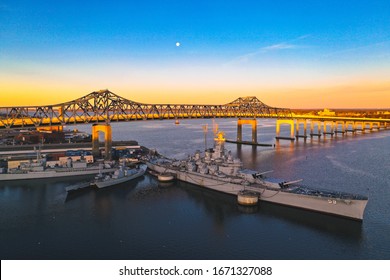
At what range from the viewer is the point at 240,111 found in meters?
114

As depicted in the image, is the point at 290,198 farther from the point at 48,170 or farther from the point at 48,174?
the point at 48,170

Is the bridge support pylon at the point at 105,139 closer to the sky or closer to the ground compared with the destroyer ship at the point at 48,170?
closer to the sky

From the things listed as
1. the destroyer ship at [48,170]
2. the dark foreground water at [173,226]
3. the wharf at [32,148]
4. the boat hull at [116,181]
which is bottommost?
the dark foreground water at [173,226]

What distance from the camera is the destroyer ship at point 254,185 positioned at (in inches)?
1090

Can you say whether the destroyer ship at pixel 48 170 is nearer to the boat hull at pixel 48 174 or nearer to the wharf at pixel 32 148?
the boat hull at pixel 48 174

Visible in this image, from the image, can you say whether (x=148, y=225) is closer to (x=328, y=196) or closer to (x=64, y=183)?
(x=328, y=196)

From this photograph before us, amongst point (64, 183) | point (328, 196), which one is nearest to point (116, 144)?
point (64, 183)

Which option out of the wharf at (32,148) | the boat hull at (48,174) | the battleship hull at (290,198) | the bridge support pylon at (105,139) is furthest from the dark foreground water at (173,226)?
the wharf at (32,148)

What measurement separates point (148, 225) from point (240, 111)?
3638 inches

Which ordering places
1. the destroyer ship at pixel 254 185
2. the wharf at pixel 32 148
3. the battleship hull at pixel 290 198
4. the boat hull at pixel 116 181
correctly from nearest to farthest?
the battleship hull at pixel 290 198
the destroyer ship at pixel 254 185
the boat hull at pixel 116 181
the wharf at pixel 32 148

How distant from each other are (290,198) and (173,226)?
1215 cm

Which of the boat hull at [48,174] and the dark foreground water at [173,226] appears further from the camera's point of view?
the boat hull at [48,174]

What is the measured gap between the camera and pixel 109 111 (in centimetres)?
7144

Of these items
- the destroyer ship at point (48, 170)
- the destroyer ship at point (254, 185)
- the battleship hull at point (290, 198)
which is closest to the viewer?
the battleship hull at point (290, 198)
